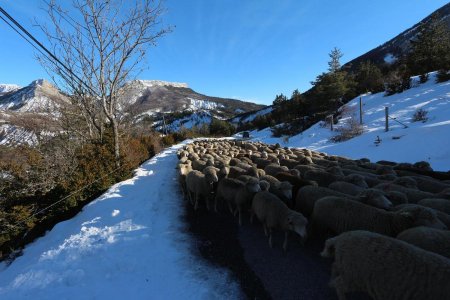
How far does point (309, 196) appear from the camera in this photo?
6086mm

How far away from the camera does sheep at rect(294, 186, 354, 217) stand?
5926 millimetres

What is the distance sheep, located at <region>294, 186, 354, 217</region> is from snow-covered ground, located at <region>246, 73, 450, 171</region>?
7.89m

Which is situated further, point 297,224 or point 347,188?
point 347,188

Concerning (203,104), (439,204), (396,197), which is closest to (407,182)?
(396,197)

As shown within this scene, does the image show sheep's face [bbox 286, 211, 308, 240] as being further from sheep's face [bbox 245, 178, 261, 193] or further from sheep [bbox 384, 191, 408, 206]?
sheep [bbox 384, 191, 408, 206]

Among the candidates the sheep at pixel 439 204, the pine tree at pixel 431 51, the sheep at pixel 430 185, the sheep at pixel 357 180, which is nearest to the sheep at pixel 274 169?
the sheep at pixel 357 180

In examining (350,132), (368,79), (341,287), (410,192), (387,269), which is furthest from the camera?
(368,79)

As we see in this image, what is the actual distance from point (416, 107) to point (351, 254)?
69.6ft

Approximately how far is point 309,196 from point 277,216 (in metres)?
1.07

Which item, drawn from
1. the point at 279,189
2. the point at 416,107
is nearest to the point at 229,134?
the point at 416,107

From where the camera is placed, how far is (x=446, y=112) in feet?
55.3

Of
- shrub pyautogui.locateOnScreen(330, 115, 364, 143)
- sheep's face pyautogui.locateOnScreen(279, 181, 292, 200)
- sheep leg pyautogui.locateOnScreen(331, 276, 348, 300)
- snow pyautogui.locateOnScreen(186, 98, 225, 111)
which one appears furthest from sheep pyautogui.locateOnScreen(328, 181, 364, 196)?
snow pyautogui.locateOnScreen(186, 98, 225, 111)

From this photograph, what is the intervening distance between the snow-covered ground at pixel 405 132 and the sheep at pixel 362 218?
28.1 feet

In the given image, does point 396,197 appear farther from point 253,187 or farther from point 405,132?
point 405,132
